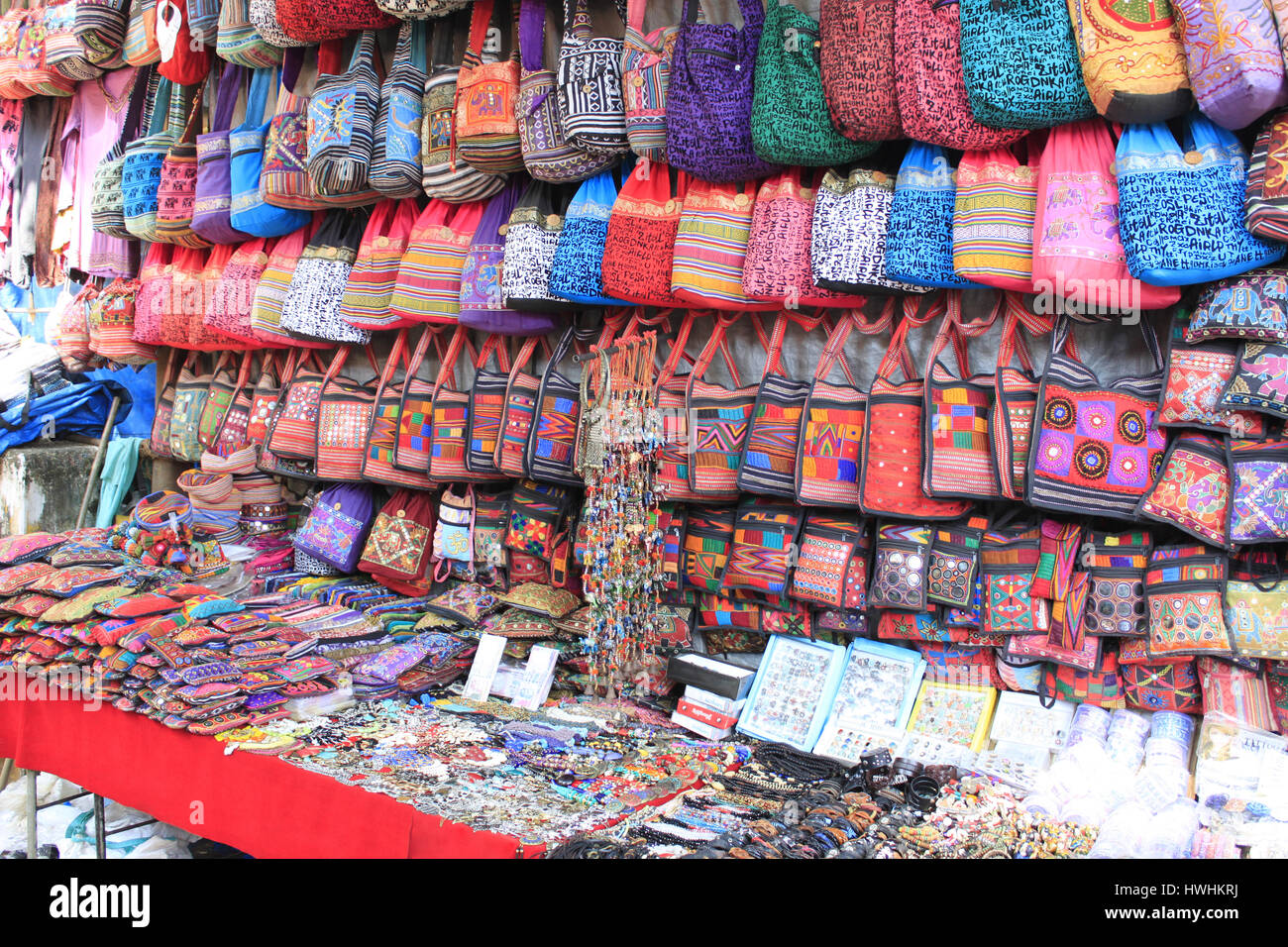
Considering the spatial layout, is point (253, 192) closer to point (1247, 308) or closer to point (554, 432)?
point (554, 432)

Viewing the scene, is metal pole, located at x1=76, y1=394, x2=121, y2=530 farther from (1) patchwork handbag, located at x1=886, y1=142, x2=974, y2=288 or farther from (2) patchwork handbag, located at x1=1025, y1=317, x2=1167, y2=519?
(2) patchwork handbag, located at x1=1025, y1=317, x2=1167, y2=519

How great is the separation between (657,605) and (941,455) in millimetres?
1011

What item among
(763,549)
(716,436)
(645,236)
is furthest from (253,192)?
(763,549)

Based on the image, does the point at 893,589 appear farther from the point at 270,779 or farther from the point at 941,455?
the point at 270,779

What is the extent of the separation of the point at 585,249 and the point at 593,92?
0.47 metres

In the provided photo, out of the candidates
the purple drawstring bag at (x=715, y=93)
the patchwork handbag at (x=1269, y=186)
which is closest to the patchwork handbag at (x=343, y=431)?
the purple drawstring bag at (x=715, y=93)

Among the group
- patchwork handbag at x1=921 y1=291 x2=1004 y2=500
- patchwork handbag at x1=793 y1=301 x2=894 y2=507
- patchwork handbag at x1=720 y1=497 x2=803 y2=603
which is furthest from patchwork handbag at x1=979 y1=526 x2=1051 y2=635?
patchwork handbag at x1=720 y1=497 x2=803 y2=603

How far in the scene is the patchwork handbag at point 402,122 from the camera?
360 cm

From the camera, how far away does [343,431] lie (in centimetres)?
395

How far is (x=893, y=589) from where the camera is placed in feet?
8.86

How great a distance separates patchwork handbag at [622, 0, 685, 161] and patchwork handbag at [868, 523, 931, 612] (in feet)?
4.30

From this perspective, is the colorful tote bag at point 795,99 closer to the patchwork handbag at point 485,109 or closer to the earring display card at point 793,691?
the patchwork handbag at point 485,109

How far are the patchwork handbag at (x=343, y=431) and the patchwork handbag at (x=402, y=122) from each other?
0.82 m
